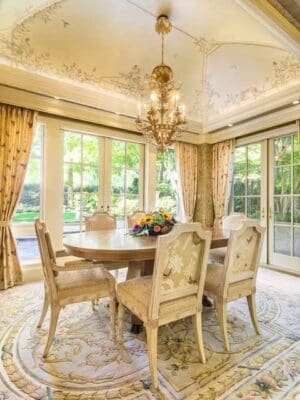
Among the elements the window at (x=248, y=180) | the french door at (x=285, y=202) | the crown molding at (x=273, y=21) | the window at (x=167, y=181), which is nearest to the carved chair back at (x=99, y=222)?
the window at (x=167, y=181)

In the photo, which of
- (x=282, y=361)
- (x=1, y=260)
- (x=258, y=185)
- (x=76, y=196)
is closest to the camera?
(x=282, y=361)

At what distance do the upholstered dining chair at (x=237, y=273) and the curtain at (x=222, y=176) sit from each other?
2543mm

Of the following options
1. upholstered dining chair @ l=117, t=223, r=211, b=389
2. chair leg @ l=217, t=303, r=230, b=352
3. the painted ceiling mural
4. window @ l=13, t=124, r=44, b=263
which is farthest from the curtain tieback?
chair leg @ l=217, t=303, r=230, b=352

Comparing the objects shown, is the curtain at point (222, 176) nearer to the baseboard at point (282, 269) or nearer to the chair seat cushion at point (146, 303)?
the baseboard at point (282, 269)

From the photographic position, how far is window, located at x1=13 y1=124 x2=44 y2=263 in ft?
10.9

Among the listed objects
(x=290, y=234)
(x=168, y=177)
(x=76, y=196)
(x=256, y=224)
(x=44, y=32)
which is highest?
(x=44, y=32)

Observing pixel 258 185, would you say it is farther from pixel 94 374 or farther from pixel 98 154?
pixel 94 374

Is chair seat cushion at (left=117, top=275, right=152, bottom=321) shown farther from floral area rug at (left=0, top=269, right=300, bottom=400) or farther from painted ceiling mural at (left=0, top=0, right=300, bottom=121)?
painted ceiling mural at (left=0, top=0, right=300, bottom=121)

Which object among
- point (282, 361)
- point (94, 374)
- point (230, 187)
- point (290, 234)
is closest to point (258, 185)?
point (230, 187)

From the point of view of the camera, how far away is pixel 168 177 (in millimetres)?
4859

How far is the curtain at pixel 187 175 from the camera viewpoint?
476cm

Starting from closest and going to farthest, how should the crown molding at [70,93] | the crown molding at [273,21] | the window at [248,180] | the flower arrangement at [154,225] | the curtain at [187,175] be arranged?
the crown molding at [273,21] → the flower arrangement at [154,225] → the crown molding at [70,93] → the window at [248,180] → the curtain at [187,175]

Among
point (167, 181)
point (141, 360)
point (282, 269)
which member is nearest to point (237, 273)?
point (141, 360)

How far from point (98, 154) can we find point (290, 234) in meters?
3.38
